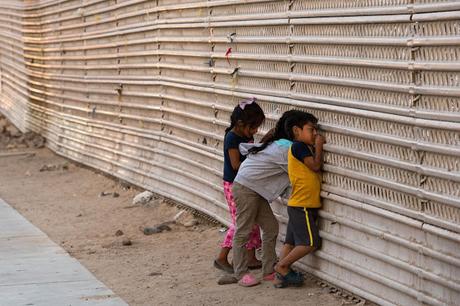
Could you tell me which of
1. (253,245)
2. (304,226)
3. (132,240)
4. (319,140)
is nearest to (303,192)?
(304,226)

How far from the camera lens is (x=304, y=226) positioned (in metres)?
7.38

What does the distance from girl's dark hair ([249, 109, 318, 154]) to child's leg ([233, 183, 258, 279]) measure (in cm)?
32

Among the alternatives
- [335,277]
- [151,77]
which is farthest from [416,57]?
[151,77]

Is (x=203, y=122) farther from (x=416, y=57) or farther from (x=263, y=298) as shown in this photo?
(x=416, y=57)

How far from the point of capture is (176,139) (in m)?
11.3

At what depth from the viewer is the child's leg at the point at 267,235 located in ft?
25.4

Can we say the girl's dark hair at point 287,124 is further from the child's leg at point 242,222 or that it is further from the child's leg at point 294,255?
the child's leg at point 294,255

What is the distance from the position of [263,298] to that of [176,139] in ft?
13.7

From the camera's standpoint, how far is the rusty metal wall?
19.5 ft

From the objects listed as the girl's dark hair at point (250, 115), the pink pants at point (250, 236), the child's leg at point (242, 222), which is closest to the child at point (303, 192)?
the child's leg at point (242, 222)

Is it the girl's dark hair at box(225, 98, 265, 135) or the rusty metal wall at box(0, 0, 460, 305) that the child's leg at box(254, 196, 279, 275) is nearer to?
the rusty metal wall at box(0, 0, 460, 305)

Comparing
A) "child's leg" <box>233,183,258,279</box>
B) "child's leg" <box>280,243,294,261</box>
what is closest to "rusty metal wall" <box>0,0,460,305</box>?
"child's leg" <box>280,243,294,261</box>

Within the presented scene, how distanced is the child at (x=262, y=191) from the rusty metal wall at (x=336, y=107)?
0.31m

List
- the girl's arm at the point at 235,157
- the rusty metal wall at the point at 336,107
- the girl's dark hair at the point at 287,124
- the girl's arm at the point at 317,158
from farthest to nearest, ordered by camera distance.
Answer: the girl's arm at the point at 235,157, the girl's dark hair at the point at 287,124, the girl's arm at the point at 317,158, the rusty metal wall at the point at 336,107
